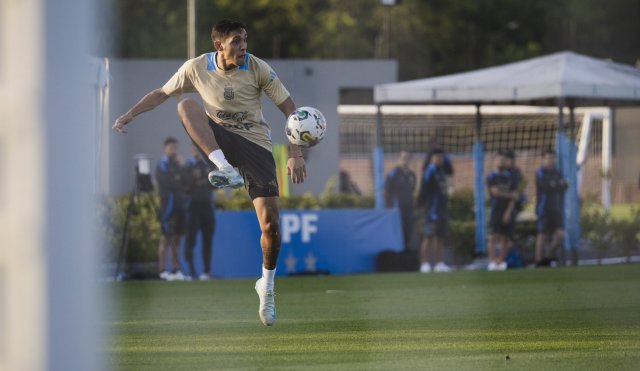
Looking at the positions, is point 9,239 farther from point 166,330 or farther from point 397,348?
point 166,330

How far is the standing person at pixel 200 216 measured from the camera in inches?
619

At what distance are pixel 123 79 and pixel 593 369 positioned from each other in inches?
821

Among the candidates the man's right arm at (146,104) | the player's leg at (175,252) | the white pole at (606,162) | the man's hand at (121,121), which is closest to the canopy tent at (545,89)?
the white pole at (606,162)

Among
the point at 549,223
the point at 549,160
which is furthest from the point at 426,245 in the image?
the point at 549,160

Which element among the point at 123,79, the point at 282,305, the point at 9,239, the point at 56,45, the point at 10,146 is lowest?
the point at 282,305

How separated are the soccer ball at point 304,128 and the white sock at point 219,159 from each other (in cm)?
45

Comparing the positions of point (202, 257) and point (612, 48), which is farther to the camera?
point (612, 48)

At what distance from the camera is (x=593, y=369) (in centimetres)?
627

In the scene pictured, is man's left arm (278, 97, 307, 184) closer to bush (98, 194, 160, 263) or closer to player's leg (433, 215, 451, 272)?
bush (98, 194, 160, 263)

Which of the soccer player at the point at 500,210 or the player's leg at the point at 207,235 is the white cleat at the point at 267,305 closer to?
the player's leg at the point at 207,235

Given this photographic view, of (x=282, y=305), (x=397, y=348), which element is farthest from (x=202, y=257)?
(x=397, y=348)

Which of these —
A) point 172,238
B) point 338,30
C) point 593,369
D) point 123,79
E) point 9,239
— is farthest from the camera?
point 338,30

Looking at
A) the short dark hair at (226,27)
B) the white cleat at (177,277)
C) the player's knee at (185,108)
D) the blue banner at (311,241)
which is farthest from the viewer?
the blue banner at (311,241)

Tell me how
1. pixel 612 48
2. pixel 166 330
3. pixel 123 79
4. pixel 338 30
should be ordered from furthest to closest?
pixel 338 30 → pixel 612 48 → pixel 123 79 → pixel 166 330
